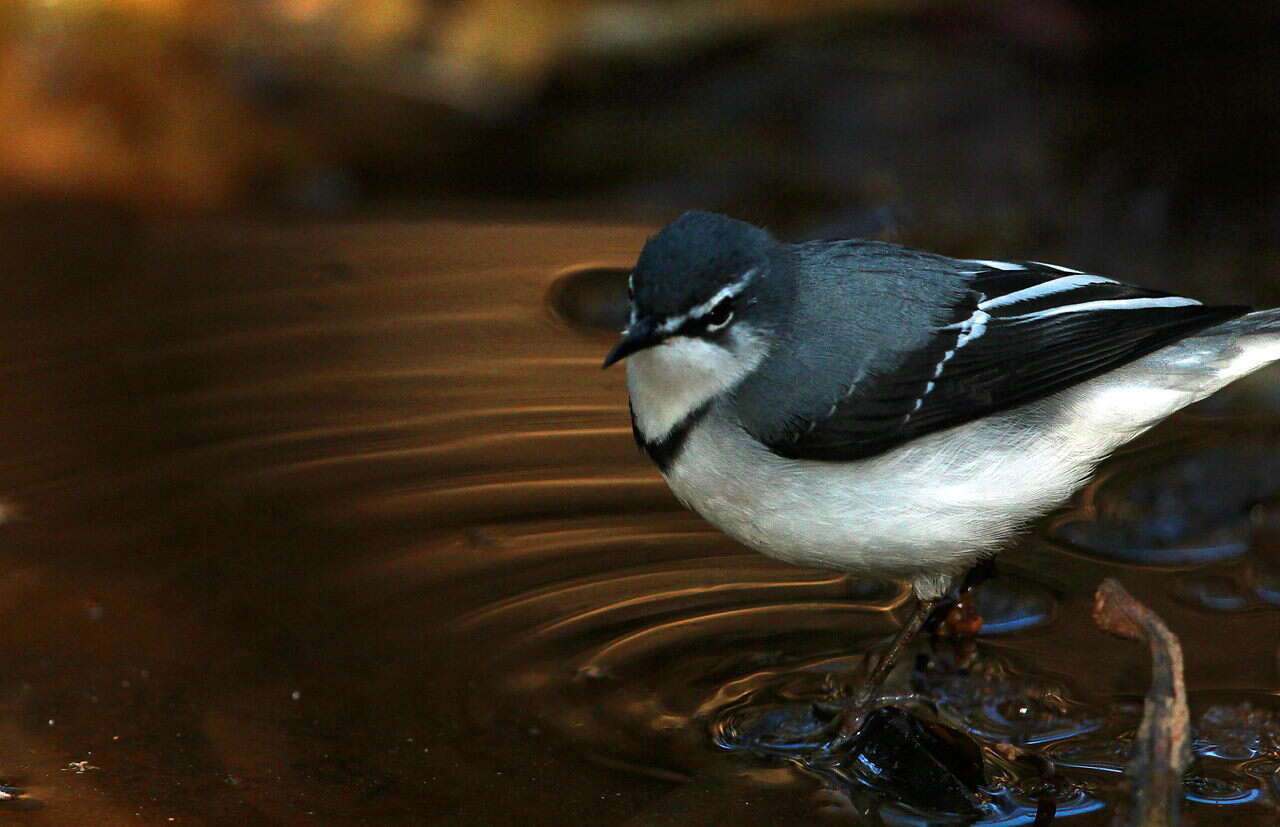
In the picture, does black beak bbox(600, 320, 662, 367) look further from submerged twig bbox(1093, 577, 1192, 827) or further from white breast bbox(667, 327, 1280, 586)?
submerged twig bbox(1093, 577, 1192, 827)

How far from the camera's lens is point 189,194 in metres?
7.72

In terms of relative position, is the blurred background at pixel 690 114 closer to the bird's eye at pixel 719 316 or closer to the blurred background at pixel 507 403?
the blurred background at pixel 507 403

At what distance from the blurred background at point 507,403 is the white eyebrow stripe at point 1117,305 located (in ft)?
3.04

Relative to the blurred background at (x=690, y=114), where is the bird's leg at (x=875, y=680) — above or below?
below

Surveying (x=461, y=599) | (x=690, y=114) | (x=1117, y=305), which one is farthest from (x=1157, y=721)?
(x=690, y=114)

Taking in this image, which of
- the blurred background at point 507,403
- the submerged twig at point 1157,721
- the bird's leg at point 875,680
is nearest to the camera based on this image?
the submerged twig at point 1157,721

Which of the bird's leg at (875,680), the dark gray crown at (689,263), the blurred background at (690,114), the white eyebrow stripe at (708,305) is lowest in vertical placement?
the bird's leg at (875,680)

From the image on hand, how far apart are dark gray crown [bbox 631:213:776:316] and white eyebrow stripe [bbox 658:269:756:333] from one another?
0.01m

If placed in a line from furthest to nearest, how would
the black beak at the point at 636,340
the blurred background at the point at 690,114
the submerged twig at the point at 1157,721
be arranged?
1. the blurred background at the point at 690,114
2. the black beak at the point at 636,340
3. the submerged twig at the point at 1157,721

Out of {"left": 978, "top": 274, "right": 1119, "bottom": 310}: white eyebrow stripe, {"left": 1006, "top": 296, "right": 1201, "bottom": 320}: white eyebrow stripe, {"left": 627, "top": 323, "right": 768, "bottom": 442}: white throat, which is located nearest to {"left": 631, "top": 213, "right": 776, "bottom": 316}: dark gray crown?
{"left": 627, "top": 323, "right": 768, "bottom": 442}: white throat

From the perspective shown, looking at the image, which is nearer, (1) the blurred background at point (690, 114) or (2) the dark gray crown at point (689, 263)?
(2) the dark gray crown at point (689, 263)

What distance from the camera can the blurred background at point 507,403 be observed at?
3914 millimetres

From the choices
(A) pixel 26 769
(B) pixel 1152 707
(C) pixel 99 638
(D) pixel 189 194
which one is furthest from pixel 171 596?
(D) pixel 189 194

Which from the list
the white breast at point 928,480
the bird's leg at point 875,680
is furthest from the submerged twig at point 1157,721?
the bird's leg at point 875,680
